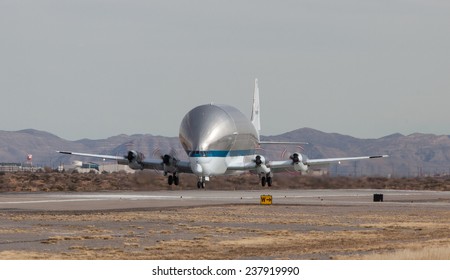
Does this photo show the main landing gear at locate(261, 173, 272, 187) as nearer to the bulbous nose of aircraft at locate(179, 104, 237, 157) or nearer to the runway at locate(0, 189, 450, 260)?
the bulbous nose of aircraft at locate(179, 104, 237, 157)

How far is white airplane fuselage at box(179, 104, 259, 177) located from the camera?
98812 millimetres

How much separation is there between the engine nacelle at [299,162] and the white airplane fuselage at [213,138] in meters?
5.14

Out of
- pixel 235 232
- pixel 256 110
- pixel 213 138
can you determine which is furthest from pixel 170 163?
pixel 235 232

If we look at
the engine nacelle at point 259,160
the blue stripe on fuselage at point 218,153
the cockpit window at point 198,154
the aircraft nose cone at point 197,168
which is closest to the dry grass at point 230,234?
the aircraft nose cone at point 197,168

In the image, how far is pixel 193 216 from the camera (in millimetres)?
48312

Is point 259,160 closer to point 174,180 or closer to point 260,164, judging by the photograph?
point 260,164

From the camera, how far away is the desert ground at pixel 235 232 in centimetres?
3002

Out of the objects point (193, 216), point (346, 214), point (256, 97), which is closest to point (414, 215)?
point (346, 214)

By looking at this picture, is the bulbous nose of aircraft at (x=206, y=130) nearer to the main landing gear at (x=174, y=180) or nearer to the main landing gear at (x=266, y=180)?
the main landing gear at (x=174, y=180)

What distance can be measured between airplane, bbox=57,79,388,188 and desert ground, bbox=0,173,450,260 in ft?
122

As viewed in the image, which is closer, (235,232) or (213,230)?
(235,232)

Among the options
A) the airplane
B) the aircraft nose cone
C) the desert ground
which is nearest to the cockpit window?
the airplane

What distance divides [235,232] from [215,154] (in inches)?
2444

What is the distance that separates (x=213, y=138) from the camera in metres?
100
